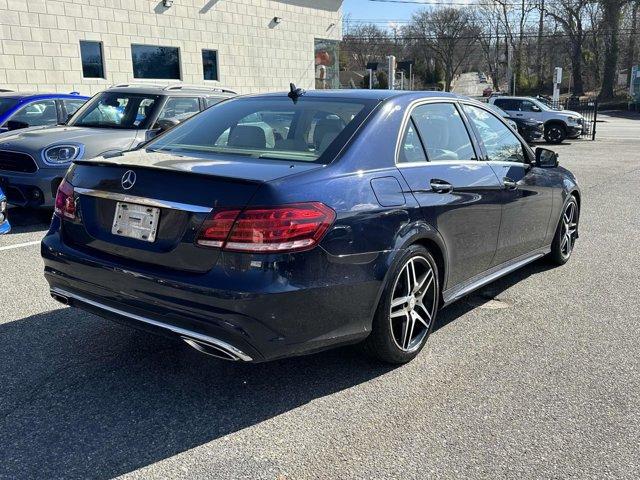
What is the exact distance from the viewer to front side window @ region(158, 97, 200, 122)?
8.28m

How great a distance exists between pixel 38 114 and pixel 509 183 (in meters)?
8.13

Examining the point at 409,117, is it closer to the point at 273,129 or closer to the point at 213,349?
the point at 273,129

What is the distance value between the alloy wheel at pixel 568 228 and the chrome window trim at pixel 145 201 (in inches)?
158

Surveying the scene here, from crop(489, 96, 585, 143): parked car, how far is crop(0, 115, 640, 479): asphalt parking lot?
61.2 ft

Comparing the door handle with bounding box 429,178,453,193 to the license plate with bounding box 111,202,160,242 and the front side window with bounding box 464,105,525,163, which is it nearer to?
the front side window with bounding box 464,105,525,163

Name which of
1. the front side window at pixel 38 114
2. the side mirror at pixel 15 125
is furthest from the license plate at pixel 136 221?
the front side window at pixel 38 114

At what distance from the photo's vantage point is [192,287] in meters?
2.81

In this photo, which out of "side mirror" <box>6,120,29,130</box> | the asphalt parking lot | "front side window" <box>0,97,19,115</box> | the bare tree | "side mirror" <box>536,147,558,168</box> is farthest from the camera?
the bare tree

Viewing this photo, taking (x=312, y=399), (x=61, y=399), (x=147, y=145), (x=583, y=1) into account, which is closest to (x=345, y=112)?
(x=147, y=145)

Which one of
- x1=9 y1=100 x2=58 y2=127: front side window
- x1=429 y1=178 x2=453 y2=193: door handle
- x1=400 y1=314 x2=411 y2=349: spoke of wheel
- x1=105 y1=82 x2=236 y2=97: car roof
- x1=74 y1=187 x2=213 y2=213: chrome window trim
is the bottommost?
x1=400 y1=314 x2=411 y2=349: spoke of wheel

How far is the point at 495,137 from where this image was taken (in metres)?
4.71

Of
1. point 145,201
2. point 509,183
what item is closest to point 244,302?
point 145,201

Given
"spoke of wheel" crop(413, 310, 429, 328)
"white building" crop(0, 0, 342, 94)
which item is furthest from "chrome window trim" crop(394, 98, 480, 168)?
"white building" crop(0, 0, 342, 94)

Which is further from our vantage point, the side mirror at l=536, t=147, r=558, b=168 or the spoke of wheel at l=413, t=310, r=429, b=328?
the side mirror at l=536, t=147, r=558, b=168
